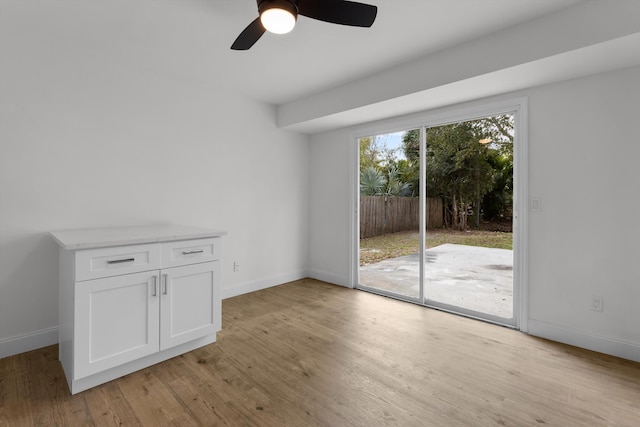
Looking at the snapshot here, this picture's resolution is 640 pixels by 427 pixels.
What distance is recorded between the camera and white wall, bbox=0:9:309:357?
7.72ft

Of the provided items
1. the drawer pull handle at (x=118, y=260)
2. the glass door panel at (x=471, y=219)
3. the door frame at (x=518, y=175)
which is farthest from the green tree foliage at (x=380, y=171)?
the drawer pull handle at (x=118, y=260)

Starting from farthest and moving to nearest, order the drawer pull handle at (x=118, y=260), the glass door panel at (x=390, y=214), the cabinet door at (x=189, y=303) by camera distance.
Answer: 1. the glass door panel at (x=390, y=214)
2. the cabinet door at (x=189, y=303)
3. the drawer pull handle at (x=118, y=260)

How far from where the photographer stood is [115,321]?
2.00 m

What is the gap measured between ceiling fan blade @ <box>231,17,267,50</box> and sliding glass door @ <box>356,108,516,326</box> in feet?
7.01

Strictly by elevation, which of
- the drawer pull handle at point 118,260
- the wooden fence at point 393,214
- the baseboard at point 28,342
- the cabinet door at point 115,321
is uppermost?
the wooden fence at point 393,214

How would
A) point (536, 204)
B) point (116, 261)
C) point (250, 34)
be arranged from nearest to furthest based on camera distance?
point (250, 34) < point (116, 261) < point (536, 204)

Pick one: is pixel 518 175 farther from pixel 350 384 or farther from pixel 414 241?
pixel 350 384

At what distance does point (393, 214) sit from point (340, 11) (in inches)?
96.7

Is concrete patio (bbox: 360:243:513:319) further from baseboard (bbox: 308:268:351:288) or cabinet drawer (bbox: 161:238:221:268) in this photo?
cabinet drawer (bbox: 161:238:221:268)

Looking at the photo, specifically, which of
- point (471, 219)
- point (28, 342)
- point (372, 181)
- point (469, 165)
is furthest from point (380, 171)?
point (28, 342)

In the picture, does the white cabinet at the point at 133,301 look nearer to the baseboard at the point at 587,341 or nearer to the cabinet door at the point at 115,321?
the cabinet door at the point at 115,321

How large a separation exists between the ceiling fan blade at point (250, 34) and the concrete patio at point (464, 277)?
264 centimetres

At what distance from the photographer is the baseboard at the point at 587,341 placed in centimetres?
227

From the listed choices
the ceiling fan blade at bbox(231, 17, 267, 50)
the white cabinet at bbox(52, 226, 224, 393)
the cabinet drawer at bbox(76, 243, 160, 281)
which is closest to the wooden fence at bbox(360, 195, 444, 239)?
the white cabinet at bbox(52, 226, 224, 393)
